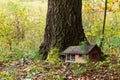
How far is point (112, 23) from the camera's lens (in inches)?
432

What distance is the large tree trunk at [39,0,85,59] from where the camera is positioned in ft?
20.5

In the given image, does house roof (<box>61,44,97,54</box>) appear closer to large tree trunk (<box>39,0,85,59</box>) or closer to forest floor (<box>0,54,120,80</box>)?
forest floor (<box>0,54,120,80</box>)

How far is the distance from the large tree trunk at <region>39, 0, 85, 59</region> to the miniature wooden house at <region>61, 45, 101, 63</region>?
41 centimetres

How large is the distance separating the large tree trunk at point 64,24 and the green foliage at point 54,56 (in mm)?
114

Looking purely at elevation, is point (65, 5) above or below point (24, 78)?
above

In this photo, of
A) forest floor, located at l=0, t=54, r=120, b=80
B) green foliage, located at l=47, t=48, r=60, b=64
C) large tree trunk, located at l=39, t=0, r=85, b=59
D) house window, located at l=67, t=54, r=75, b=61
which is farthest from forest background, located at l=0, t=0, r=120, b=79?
forest floor, located at l=0, t=54, r=120, b=80

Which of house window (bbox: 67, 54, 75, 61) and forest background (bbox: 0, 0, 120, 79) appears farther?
forest background (bbox: 0, 0, 120, 79)

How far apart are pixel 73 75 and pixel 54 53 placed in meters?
1.29

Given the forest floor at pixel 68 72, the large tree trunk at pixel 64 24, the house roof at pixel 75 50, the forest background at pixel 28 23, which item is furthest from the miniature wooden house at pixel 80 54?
the forest background at pixel 28 23

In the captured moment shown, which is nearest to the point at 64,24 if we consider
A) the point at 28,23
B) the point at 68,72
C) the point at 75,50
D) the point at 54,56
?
the point at 54,56

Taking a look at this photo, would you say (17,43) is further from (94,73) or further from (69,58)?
(94,73)

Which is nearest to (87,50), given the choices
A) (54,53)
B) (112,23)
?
(54,53)

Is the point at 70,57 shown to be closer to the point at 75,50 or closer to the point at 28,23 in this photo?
the point at 75,50

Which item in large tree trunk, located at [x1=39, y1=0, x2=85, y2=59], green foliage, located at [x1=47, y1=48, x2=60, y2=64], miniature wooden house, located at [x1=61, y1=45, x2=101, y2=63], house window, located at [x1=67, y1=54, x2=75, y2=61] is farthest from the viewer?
large tree trunk, located at [x1=39, y1=0, x2=85, y2=59]
